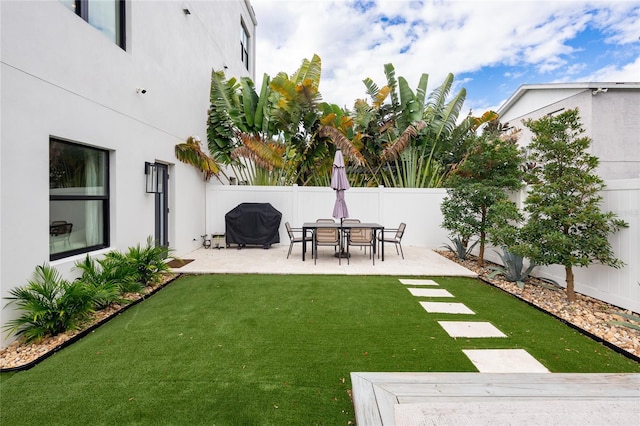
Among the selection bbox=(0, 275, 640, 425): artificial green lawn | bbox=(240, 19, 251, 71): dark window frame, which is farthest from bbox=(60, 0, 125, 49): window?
bbox=(240, 19, 251, 71): dark window frame

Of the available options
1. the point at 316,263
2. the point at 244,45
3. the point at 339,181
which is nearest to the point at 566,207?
the point at 339,181

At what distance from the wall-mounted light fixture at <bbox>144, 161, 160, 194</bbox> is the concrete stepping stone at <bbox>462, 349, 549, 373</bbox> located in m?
6.22

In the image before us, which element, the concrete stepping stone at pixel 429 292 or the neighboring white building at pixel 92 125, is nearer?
the neighboring white building at pixel 92 125

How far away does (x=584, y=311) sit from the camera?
4.17 meters

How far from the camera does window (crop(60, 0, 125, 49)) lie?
4352 mm

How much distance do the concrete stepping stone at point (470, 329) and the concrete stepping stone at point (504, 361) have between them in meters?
0.38

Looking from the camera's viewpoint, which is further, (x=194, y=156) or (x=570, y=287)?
(x=194, y=156)

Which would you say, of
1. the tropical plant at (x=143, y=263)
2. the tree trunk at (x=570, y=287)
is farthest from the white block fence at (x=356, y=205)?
the tree trunk at (x=570, y=287)

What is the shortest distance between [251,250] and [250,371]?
20.7 ft

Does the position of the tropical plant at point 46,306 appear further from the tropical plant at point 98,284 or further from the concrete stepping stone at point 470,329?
the concrete stepping stone at point 470,329

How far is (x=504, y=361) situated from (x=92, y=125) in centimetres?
617

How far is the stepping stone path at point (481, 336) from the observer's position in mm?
2770

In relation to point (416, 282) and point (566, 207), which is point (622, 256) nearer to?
point (566, 207)

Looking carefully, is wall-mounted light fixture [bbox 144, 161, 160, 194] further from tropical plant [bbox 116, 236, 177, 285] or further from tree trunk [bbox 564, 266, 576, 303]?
tree trunk [bbox 564, 266, 576, 303]
